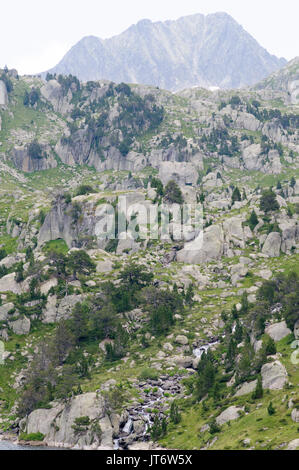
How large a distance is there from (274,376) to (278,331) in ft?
75.8

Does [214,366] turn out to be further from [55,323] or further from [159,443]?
[55,323]

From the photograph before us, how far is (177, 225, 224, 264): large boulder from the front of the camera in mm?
169250

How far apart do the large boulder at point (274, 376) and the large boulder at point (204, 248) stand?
7911 cm

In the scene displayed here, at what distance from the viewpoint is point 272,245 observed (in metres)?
169

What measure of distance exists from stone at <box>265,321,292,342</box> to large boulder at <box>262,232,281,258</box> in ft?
190

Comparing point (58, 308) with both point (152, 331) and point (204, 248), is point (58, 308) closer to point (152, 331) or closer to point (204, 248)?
point (152, 331)

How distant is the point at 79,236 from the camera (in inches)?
7372

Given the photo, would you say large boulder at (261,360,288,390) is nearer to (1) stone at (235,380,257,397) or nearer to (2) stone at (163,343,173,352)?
(1) stone at (235,380,257,397)

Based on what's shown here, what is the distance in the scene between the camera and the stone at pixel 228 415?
274 feet

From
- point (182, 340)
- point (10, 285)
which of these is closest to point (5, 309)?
point (10, 285)

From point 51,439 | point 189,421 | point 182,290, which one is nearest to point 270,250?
point 182,290

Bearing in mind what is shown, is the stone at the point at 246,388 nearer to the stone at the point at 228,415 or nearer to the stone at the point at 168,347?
the stone at the point at 228,415

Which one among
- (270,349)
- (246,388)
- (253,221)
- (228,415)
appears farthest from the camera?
(253,221)

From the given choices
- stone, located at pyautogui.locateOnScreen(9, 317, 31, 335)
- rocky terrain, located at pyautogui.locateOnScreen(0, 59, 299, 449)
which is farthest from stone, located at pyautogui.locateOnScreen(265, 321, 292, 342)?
stone, located at pyautogui.locateOnScreen(9, 317, 31, 335)
